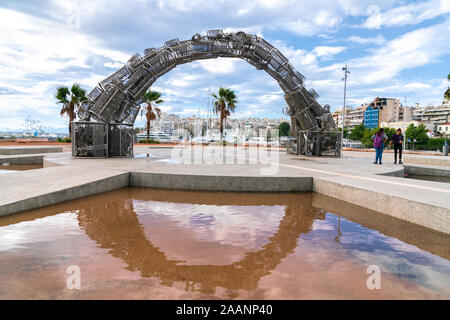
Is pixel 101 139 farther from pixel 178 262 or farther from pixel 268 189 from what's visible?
pixel 178 262

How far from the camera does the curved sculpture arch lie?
587 inches

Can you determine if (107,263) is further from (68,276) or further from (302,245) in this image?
(302,245)

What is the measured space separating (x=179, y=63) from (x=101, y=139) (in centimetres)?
644

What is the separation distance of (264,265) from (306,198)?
4.90m

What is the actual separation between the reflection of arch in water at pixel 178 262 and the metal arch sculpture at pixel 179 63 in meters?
10.2

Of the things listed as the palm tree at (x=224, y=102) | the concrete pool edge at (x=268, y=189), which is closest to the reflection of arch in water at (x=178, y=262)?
the concrete pool edge at (x=268, y=189)

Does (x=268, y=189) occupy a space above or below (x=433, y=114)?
below

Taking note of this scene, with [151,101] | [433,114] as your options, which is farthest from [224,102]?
[433,114]

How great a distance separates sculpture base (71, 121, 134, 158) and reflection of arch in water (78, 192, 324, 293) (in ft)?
31.7

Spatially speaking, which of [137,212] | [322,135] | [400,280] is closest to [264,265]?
[400,280]

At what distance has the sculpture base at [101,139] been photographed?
1477cm

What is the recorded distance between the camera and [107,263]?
3.68 meters

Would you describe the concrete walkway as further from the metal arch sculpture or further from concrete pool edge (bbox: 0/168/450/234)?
the metal arch sculpture

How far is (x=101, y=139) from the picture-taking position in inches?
606
